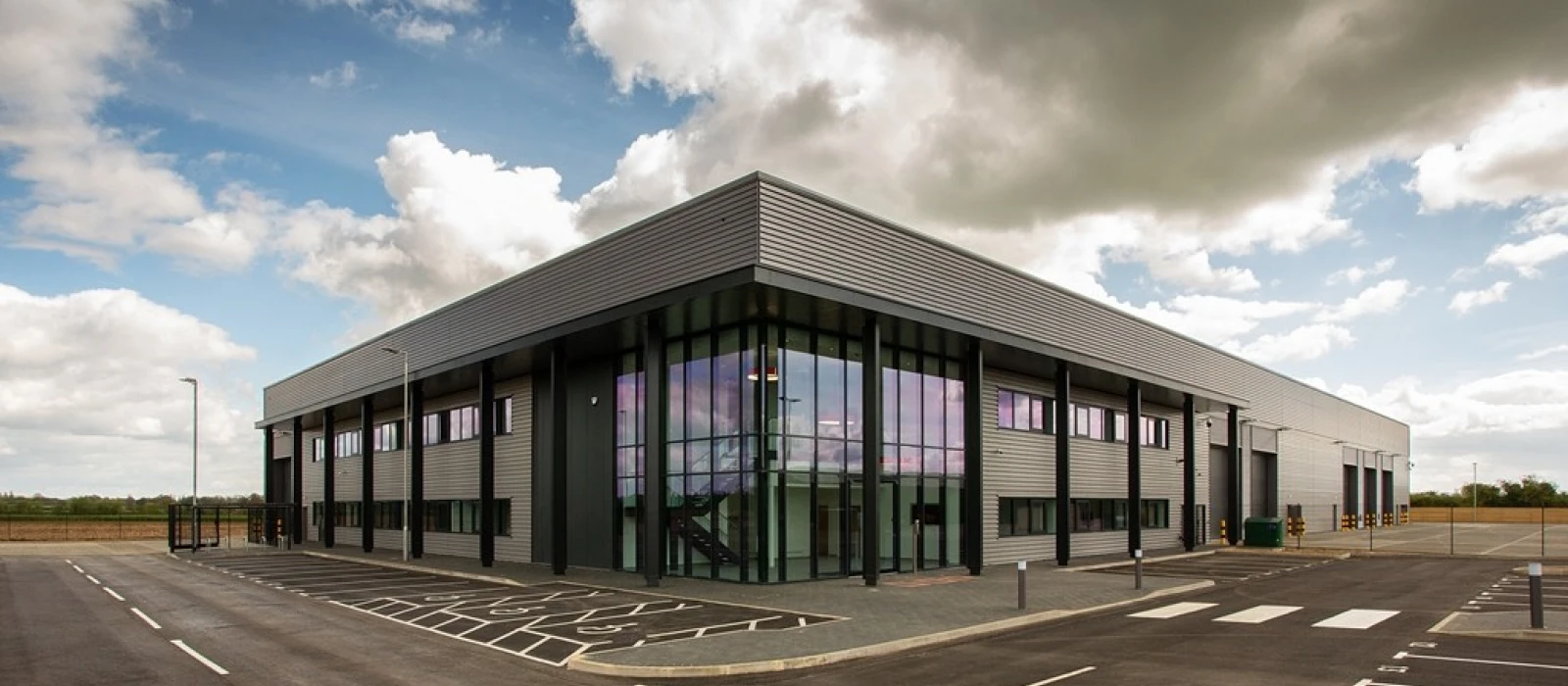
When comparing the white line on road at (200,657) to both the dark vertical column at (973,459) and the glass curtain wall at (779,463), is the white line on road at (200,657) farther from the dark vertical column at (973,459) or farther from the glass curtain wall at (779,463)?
the dark vertical column at (973,459)

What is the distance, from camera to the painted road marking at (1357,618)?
19.6 metres

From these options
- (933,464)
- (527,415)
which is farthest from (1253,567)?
(527,415)

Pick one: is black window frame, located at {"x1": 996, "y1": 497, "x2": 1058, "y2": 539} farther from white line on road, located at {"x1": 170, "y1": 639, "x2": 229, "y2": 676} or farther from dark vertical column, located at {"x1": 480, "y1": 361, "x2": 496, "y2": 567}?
white line on road, located at {"x1": 170, "y1": 639, "x2": 229, "y2": 676}

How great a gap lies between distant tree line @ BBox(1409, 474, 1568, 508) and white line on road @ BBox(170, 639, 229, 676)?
5175 inches

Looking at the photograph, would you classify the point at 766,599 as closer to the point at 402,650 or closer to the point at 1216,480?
the point at 402,650

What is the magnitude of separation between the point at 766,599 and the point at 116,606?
15.8 m

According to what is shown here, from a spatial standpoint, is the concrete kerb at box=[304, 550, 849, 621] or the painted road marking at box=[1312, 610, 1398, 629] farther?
the concrete kerb at box=[304, 550, 849, 621]

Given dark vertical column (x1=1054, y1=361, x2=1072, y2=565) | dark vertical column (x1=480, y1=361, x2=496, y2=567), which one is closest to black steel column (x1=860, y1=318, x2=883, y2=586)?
dark vertical column (x1=1054, y1=361, x2=1072, y2=565)

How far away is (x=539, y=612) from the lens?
22.4 m

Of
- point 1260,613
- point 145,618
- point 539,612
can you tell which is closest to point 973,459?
point 1260,613

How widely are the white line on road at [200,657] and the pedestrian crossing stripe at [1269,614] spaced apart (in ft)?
56.0

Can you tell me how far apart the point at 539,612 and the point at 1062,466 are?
21302mm

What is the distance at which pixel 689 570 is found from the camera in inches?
1148

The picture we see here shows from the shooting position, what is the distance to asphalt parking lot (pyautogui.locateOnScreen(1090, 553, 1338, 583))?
105 feet
